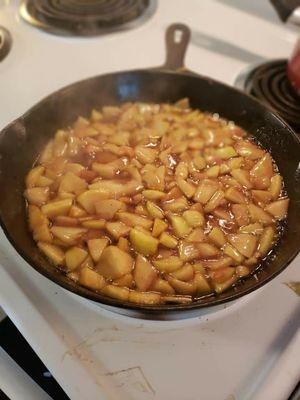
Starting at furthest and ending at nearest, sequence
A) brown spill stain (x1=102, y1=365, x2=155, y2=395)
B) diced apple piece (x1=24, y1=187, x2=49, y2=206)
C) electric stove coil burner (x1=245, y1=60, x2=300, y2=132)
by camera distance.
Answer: electric stove coil burner (x1=245, y1=60, x2=300, y2=132) → diced apple piece (x1=24, y1=187, x2=49, y2=206) → brown spill stain (x1=102, y1=365, x2=155, y2=395)

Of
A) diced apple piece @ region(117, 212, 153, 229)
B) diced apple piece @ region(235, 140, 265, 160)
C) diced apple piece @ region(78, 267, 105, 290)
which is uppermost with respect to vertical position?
diced apple piece @ region(235, 140, 265, 160)

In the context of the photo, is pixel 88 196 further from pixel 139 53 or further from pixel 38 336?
pixel 139 53

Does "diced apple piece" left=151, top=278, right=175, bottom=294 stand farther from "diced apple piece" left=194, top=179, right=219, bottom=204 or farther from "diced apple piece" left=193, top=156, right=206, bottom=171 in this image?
"diced apple piece" left=193, top=156, right=206, bottom=171

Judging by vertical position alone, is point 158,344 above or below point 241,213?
below

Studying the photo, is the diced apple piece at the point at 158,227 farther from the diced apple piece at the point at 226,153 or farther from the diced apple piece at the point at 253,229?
the diced apple piece at the point at 226,153

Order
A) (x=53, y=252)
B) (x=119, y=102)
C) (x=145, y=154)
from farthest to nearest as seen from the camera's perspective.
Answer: (x=119, y=102) → (x=145, y=154) → (x=53, y=252)

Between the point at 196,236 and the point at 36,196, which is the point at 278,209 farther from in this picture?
the point at 36,196

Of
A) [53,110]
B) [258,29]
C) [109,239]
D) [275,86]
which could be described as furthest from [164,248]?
[258,29]

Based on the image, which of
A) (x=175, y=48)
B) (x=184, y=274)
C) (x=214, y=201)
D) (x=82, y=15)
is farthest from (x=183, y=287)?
(x=82, y=15)

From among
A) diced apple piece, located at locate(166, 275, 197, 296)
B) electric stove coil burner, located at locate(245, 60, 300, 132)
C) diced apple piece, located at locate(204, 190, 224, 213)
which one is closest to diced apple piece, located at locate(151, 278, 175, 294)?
diced apple piece, located at locate(166, 275, 197, 296)
